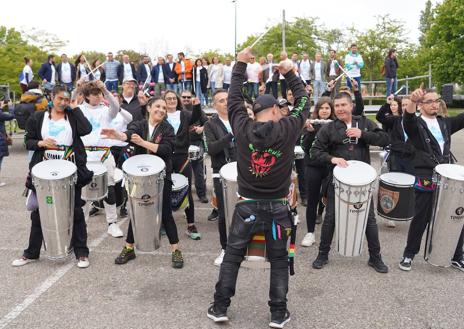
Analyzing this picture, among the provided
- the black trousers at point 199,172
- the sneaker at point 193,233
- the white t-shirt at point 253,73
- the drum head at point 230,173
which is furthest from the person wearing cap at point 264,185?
the white t-shirt at point 253,73

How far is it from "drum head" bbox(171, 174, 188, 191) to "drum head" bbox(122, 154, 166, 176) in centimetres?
58

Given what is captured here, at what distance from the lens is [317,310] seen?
144 inches

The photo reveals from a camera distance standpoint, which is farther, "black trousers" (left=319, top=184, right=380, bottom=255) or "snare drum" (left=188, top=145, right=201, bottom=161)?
"snare drum" (left=188, top=145, right=201, bottom=161)

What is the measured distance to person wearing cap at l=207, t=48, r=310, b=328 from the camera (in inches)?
128

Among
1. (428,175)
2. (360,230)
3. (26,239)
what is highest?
(428,175)

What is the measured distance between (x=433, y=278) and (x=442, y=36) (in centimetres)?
2944

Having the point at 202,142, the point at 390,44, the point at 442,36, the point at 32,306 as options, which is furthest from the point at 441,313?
the point at 390,44

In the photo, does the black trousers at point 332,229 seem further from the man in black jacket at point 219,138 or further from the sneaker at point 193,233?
the sneaker at point 193,233

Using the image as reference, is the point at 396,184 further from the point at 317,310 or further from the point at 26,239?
the point at 26,239

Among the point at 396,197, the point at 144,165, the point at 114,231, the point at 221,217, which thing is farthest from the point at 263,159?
the point at 114,231

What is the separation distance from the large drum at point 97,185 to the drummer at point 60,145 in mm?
658

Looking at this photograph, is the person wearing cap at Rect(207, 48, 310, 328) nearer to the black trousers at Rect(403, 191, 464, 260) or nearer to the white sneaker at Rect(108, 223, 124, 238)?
the black trousers at Rect(403, 191, 464, 260)

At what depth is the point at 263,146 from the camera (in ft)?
10.5

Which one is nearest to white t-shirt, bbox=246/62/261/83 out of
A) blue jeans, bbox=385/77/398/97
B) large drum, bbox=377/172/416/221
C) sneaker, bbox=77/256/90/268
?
blue jeans, bbox=385/77/398/97
